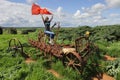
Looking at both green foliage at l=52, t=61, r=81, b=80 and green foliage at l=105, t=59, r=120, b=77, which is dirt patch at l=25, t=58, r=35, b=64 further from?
green foliage at l=105, t=59, r=120, b=77

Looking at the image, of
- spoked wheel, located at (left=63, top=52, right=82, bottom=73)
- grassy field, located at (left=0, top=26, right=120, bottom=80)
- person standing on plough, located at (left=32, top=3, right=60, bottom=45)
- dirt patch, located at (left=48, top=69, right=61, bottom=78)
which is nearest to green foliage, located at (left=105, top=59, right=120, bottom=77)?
grassy field, located at (left=0, top=26, right=120, bottom=80)

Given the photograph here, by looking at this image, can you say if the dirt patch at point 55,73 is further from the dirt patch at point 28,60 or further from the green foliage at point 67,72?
the dirt patch at point 28,60

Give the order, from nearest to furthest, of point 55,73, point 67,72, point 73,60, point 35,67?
point 67,72, point 73,60, point 55,73, point 35,67

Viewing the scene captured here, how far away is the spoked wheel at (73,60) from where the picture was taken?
471 inches

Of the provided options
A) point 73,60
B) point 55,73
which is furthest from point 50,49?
point 73,60

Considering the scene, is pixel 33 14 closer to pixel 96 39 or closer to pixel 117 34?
pixel 96 39

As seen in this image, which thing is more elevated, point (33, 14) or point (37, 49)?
point (33, 14)

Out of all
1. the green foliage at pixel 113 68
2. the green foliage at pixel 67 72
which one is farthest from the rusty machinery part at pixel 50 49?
the green foliage at pixel 113 68

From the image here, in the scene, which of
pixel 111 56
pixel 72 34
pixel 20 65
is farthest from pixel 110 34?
pixel 20 65

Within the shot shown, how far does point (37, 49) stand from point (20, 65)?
263 centimetres

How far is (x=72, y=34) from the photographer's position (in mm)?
21203

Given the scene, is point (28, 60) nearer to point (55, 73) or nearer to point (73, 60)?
point (55, 73)

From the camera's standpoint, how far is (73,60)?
12438 millimetres

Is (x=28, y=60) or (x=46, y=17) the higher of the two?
(x=46, y=17)
